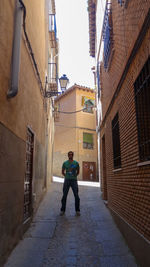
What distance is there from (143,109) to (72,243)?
2719 millimetres

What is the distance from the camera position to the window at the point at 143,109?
326 cm

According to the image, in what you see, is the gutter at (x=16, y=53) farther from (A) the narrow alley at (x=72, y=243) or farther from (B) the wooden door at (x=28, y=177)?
(A) the narrow alley at (x=72, y=243)

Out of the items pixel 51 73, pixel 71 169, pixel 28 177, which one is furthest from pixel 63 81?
pixel 28 177

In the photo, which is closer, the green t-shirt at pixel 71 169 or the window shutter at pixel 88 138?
the green t-shirt at pixel 71 169

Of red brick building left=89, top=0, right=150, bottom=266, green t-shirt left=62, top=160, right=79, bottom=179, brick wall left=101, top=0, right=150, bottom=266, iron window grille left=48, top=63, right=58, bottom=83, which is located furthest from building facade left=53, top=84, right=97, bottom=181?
red brick building left=89, top=0, right=150, bottom=266

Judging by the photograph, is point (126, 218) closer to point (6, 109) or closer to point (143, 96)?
point (143, 96)

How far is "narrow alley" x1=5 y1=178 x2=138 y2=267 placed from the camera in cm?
337

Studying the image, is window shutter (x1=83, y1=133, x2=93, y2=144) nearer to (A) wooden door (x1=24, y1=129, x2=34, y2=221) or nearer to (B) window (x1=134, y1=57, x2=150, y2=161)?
(A) wooden door (x1=24, y1=129, x2=34, y2=221)

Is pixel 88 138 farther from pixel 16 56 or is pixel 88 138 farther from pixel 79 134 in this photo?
pixel 16 56

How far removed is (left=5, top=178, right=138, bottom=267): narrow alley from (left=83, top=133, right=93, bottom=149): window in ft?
48.8

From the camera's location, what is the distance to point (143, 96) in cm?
353

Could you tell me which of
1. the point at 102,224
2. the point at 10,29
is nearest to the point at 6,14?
the point at 10,29

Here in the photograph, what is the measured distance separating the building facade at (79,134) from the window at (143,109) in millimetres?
16555

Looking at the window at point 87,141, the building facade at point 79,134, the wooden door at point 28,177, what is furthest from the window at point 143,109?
the window at point 87,141
